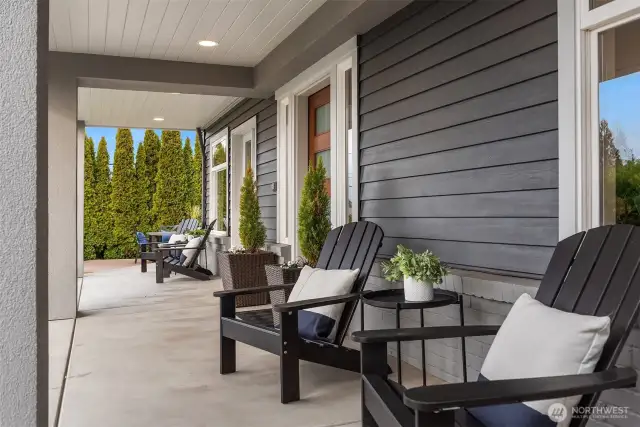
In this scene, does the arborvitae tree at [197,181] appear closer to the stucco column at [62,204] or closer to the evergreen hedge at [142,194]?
the evergreen hedge at [142,194]

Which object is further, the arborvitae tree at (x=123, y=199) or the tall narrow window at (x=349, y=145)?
the arborvitae tree at (x=123, y=199)

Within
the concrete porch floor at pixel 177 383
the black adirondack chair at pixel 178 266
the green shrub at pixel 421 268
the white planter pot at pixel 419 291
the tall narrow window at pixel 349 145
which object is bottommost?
the concrete porch floor at pixel 177 383

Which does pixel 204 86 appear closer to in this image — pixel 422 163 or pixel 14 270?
pixel 422 163

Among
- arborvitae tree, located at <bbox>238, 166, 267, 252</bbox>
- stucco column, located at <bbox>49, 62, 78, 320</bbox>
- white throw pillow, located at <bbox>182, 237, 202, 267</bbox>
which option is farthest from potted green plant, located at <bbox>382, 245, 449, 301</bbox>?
white throw pillow, located at <bbox>182, 237, 202, 267</bbox>

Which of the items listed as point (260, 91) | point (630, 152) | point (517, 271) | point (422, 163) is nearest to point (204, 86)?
point (260, 91)

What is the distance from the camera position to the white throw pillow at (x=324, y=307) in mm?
3160

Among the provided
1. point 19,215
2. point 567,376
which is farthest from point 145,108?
point 567,376

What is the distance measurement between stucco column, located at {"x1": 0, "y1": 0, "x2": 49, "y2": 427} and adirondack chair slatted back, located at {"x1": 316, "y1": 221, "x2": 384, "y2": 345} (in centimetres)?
221

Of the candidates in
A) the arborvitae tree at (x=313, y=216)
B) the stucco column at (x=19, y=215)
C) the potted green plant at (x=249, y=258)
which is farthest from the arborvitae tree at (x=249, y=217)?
the stucco column at (x=19, y=215)

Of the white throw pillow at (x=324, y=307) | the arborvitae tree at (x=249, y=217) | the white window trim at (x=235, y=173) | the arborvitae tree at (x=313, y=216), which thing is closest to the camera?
the white throw pillow at (x=324, y=307)

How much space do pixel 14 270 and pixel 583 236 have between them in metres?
1.94

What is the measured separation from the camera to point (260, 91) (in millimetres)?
6191

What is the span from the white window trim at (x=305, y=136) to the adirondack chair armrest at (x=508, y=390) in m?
2.90

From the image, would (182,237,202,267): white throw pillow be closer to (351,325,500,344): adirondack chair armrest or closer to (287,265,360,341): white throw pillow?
(287,265,360,341): white throw pillow
